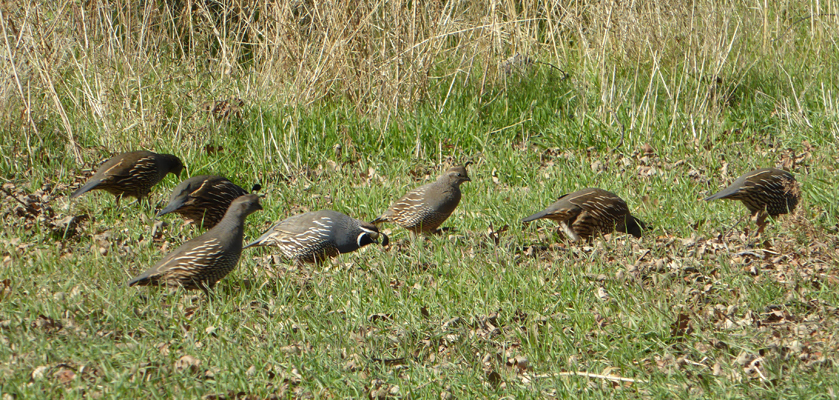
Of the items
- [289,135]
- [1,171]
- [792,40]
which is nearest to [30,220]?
[1,171]

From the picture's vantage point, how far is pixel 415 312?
4680 mm

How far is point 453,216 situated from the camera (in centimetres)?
709

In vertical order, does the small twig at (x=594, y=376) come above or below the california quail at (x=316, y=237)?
above

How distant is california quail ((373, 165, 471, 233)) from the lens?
636 centimetres

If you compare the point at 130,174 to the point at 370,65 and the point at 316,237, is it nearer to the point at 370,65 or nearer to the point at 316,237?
the point at 316,237

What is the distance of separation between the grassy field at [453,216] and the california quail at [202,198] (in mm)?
272

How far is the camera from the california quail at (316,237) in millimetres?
5863

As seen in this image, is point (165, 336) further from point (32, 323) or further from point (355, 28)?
point (355, 28)

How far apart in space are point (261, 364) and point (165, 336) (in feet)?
2.28

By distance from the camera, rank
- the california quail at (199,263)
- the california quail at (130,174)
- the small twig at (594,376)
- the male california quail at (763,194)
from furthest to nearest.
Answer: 1. the california quail at (130,174)
2. the male california quail at (763,194)
3. the california quail at (199,263)
4. the small twig at (594,376)

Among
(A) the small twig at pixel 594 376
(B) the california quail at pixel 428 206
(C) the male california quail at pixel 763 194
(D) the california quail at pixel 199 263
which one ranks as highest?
(D) the california quail at pixel 199 263

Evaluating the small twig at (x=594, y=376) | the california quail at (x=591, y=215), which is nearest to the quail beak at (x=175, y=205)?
the california quail at (x=591, y=215)

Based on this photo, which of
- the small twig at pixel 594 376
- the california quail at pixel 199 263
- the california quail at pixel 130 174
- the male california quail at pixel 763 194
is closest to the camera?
the small twig at pixel 594 376

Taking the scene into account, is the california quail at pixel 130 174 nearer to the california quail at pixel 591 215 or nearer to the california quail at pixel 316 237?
the california quail at pixel 316 237
